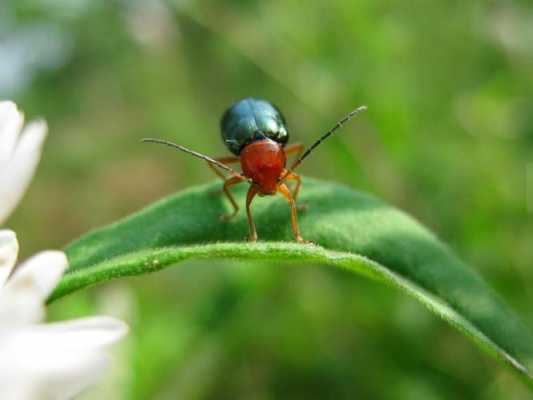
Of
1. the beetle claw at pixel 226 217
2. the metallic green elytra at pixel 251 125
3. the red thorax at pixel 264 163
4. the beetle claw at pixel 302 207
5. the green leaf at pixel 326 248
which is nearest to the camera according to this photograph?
the green leaf at pixel 326 248

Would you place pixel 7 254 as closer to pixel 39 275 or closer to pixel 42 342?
pixel 39 275

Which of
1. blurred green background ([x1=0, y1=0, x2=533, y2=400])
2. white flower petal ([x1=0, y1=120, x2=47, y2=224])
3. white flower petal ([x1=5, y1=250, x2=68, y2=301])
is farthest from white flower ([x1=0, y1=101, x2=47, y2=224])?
blurred green background ([x1=0, y1=0, x2=533, y2=400])

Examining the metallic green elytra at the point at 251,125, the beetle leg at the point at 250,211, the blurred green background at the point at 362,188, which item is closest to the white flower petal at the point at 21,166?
the beetle leg at the point at 250,211

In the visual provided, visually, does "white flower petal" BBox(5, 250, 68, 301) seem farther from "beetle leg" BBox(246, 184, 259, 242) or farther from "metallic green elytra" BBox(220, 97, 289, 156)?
"metallic green elytra" BBox(220, 97, 289, 156)

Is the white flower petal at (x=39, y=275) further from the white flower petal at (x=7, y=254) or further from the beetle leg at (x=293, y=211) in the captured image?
the beetle leg at (x=293, y=211)

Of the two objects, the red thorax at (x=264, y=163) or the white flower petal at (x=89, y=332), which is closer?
the white flower petal at (x=89, y=332)

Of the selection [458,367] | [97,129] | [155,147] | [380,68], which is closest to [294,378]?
[458,367]
